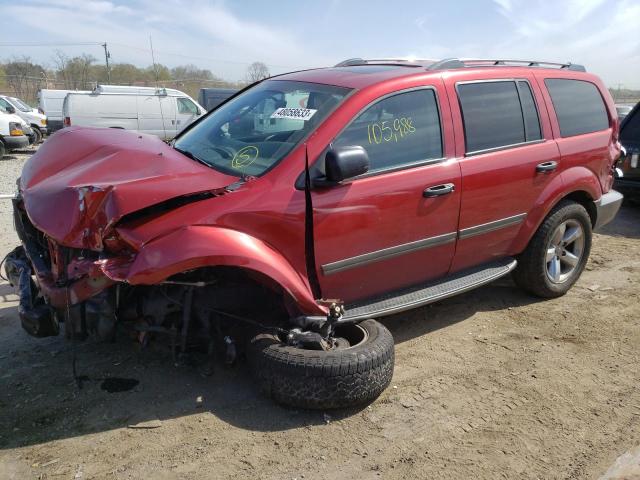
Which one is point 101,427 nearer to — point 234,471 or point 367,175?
point 234,471

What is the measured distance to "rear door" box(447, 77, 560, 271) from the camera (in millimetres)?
3826

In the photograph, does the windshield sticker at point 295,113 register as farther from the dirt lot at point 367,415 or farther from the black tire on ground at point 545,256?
the black tire on ground at point 545,256

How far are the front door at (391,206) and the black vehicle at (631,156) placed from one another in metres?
5.42

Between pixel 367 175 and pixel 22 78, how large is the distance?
3496 cm

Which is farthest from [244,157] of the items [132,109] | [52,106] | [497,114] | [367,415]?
[52,106]

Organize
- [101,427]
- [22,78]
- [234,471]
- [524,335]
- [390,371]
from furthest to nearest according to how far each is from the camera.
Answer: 1. [22,78]
2. [524,335]
3. [390,371]
4. [101,427]
5. [234,471]

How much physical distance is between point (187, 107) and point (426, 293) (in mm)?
15810

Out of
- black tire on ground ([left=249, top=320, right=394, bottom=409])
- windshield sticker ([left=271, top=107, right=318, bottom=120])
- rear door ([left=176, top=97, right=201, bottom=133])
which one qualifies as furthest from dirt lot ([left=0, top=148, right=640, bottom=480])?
rear door ([left=176, top=97, right=201, bottom=133])

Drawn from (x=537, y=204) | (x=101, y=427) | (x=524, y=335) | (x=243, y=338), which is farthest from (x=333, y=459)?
(x=537, y=204)

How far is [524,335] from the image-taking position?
4184 mm

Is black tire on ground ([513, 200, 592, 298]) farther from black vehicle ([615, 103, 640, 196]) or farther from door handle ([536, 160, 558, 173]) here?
black vehicle ([615, 103, 640, 196])

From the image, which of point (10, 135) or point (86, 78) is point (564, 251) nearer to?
point (10, 135)

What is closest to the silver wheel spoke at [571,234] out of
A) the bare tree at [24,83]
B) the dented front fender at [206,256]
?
the dented front fender at [206,256]

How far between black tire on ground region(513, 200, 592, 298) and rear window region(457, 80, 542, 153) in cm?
74
